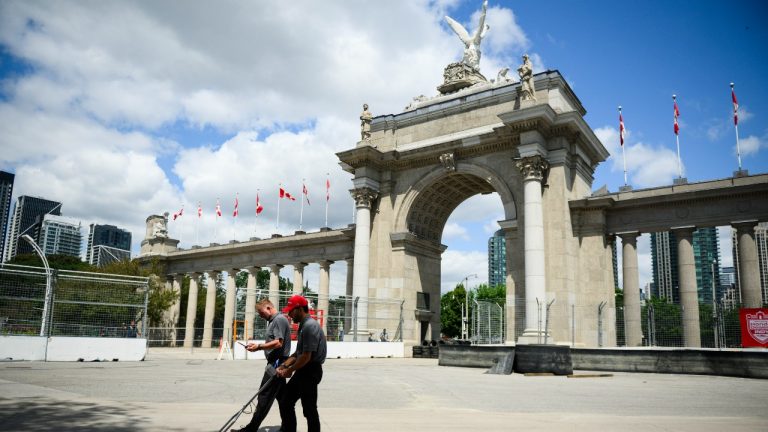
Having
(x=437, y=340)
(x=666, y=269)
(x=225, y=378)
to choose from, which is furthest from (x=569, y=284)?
(x=666, y=269)

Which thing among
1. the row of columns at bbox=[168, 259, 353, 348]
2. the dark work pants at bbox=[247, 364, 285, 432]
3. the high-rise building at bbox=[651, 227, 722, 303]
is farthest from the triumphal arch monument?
the high-rise building at bbox=[651, 227, 722, 303]

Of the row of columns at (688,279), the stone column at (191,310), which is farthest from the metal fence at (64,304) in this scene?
the stone column at (191,310)

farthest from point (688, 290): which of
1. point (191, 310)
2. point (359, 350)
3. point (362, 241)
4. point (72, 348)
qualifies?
point (191, 310)

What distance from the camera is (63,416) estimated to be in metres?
8.20

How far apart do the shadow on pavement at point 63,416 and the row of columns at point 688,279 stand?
27054mm

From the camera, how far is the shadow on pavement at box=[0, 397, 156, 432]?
24.1 feet

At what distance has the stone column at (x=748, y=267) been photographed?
2667 centimetres

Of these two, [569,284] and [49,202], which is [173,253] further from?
[49,202]

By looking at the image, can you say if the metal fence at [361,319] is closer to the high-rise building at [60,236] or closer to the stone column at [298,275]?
the stone column at [298,275]

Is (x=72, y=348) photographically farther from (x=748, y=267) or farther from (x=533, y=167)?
(x=748, y=267)

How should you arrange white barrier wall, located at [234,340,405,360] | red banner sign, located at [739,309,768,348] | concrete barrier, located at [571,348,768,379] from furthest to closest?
white barrier wall, located at [234,340,405,360], red banner sign, located at [739,309,768,348], concrete barrier, located at [571,348,768,379]

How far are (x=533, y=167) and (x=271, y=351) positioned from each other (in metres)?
25.4

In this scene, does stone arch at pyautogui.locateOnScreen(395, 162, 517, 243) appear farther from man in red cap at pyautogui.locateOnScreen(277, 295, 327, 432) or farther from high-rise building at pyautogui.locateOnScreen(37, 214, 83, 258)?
high-rise building at pyautogui.locateOnScreen(37, 214, 83, 258)

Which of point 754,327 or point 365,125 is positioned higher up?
point 365,125
